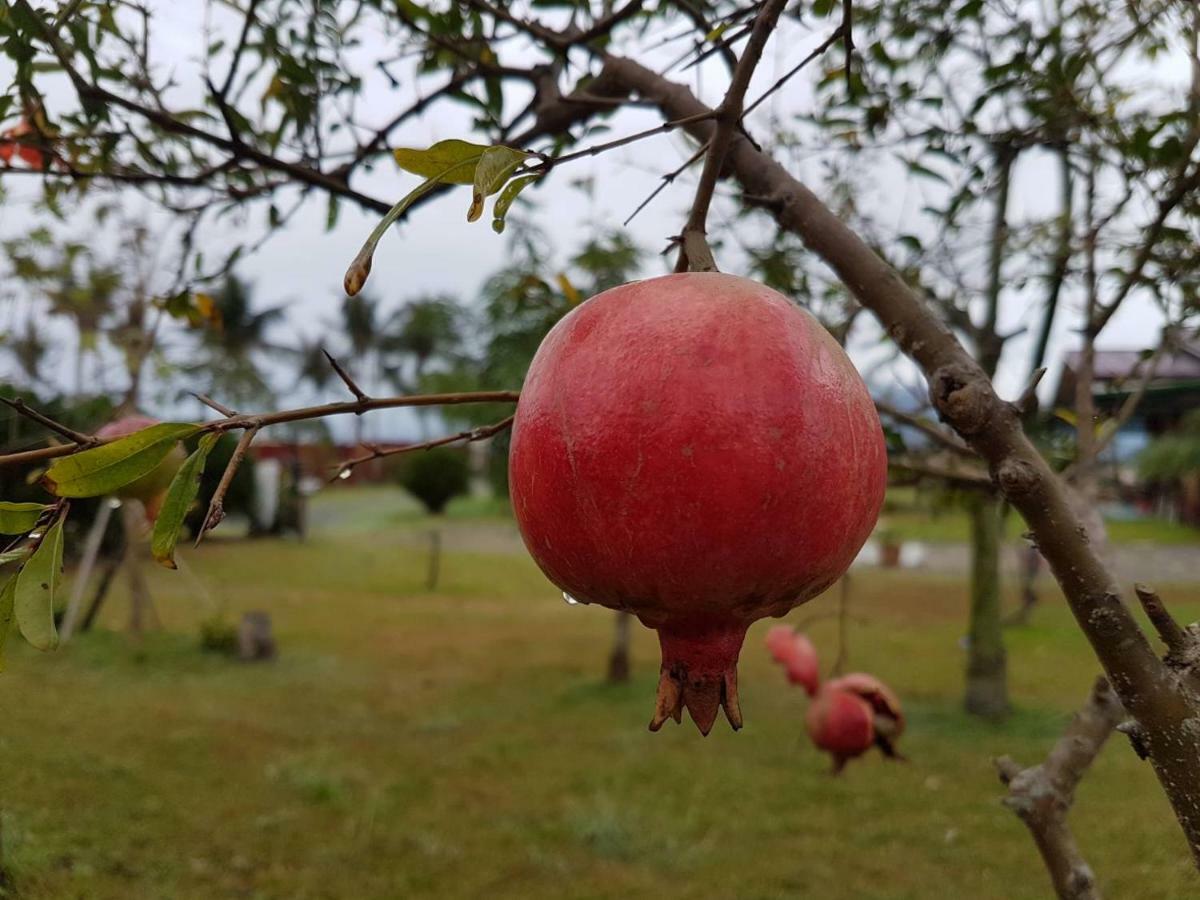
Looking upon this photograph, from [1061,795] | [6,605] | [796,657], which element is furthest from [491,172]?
[796,657]

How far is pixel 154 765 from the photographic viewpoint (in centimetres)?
347

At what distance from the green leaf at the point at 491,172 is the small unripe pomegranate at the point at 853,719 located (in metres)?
1.93

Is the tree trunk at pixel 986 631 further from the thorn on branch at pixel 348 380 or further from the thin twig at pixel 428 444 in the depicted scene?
the thorn on branch at pixel 348 380

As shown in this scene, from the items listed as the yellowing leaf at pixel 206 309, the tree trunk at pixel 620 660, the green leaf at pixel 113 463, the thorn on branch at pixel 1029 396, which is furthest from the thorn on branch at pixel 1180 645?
the tree trunk at pixel 620 660

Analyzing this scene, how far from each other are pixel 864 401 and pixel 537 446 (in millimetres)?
225

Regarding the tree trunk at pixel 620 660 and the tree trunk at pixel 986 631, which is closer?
the tree trunk at pixel 986 631

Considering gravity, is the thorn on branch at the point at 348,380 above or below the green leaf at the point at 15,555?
above

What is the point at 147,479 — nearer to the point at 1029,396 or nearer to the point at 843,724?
the point at 1029,396

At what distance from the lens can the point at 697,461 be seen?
54cm

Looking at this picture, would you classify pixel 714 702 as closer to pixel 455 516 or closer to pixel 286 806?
pixel 286 806

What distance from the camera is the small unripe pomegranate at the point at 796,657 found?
8.80 feet

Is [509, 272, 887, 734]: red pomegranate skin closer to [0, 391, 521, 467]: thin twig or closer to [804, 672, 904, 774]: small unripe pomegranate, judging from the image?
[0, 391, 521, 467]: thin twig

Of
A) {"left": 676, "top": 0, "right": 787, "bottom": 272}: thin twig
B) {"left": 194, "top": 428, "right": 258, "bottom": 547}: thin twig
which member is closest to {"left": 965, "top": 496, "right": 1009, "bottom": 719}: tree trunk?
{"left": 676, "top": 0, "right": 787, "bottom": 272}: thin twig

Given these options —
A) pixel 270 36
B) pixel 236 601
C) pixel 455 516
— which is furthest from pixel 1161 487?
pixel 270 36
